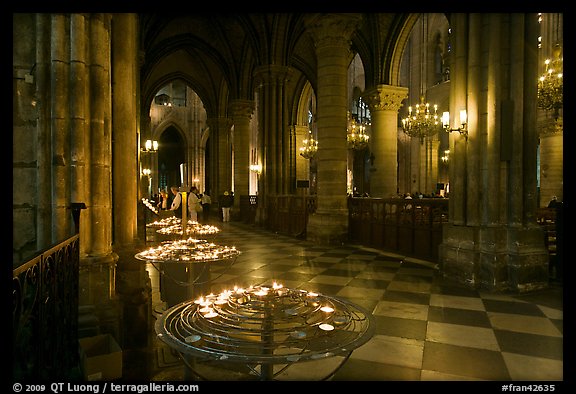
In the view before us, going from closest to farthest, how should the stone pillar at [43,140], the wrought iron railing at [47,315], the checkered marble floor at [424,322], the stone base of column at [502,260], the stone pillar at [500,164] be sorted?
the wrought iron railing at [47,315] → the checkered marble floor at [424,322] → the stone pillar at [43,140] → the stone base of column at [502,260] → the stone pillar at [500,164]

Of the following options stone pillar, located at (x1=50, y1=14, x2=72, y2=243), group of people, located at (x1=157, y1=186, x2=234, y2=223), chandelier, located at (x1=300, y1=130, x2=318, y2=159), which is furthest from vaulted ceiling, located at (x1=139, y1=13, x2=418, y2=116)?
stone pillar, located at (x1=50, y1=14, x2=72, y2=243)

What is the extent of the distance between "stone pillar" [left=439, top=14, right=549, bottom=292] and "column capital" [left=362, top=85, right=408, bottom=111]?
884cm

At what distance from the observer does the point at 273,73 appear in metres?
A: 15.2

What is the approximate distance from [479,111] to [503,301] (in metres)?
3.11

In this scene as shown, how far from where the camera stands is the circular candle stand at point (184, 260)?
377cm

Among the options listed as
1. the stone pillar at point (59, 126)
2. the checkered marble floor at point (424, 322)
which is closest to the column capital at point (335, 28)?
the checkered marble floor at point (424, 322)

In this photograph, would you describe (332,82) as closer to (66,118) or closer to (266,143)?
(266,143)

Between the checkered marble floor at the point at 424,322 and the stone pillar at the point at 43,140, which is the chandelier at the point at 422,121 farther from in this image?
the stone pillar at the point at 43,140

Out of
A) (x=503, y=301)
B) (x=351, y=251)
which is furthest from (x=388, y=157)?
(x=503, y=301)

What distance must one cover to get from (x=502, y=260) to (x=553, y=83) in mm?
6148

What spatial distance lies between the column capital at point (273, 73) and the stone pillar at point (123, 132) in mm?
10613

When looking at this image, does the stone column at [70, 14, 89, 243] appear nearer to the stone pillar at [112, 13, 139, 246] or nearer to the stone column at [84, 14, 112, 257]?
the stone column at [84, 14, 112, 257]

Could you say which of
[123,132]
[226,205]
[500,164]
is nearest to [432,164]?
[226,205]

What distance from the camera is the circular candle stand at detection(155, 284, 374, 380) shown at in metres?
1.86
